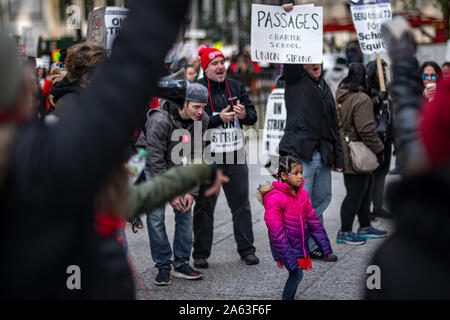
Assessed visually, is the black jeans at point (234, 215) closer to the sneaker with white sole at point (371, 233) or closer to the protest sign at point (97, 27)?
the sneaker with white sole at point (371, 233)

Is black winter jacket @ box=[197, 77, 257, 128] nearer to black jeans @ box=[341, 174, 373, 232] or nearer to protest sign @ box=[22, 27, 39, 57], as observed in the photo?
black jeans @ box=[341, 174, 373, 232]

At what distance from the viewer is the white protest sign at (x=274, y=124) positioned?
6.78 meters

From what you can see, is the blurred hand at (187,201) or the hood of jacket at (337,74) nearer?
the blurred hand at (187,201)

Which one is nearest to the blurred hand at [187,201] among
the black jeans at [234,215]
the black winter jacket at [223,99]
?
the black jeans at [234,215]

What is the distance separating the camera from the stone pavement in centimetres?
519

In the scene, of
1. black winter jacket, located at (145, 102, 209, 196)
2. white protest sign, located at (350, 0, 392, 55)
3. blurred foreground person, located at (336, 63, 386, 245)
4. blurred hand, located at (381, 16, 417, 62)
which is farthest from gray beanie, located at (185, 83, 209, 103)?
blurred hand, located at (381, 16, 417, 62)

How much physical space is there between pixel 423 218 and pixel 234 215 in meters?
4.69

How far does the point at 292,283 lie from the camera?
4.77 metres

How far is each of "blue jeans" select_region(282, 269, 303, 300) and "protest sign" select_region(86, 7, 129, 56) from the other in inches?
91.5

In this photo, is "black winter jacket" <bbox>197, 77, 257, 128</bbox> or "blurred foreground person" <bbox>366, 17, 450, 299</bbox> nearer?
"blurred foreground person" <bbox>366, 17, 450, 299</bbox>

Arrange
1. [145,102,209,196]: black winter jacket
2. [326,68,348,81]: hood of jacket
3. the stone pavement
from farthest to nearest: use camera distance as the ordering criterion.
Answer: [326,68,348,81]: hood of jacket < [145,102,209,196]: black winter jacket < the stone pavement

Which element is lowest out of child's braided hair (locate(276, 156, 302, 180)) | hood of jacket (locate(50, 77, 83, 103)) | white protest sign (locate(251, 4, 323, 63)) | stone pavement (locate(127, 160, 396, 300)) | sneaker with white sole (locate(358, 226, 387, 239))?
stone pavement (locate(127, 160, 396, 300))

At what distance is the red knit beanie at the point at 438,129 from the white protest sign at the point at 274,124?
5071 mm

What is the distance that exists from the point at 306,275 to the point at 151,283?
4.41 ft
